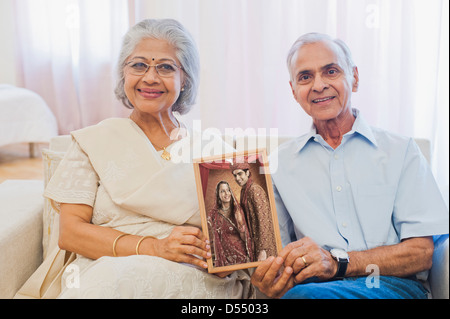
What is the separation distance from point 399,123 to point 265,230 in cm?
185

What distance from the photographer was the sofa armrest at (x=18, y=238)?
1.22 meters

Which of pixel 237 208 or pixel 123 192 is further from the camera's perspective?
pixel 123 192

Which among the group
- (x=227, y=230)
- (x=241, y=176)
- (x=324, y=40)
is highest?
(x=324, y=40)

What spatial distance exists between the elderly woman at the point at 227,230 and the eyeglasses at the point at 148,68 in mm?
374

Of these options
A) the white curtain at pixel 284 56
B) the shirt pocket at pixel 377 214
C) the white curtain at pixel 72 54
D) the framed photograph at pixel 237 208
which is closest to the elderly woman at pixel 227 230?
the framed photograph at pixel 237 208

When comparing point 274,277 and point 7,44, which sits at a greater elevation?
point 7,44

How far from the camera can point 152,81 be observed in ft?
4.01

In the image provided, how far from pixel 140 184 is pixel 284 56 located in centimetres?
161

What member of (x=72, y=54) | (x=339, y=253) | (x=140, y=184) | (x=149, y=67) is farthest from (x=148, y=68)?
(x=72, y=54)

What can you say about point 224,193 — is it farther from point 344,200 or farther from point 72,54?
point 72,54

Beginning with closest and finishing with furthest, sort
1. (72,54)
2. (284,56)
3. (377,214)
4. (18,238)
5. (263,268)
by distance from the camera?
(263,268) < (377,214) < (18,238) < (284,56) < (72,54)

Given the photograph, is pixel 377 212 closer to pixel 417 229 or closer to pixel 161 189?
pixel 417 229

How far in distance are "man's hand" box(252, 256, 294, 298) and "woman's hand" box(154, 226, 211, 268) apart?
133 millimetres

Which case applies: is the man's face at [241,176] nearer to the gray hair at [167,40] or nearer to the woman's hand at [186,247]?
the woman's hand at [186,247]
